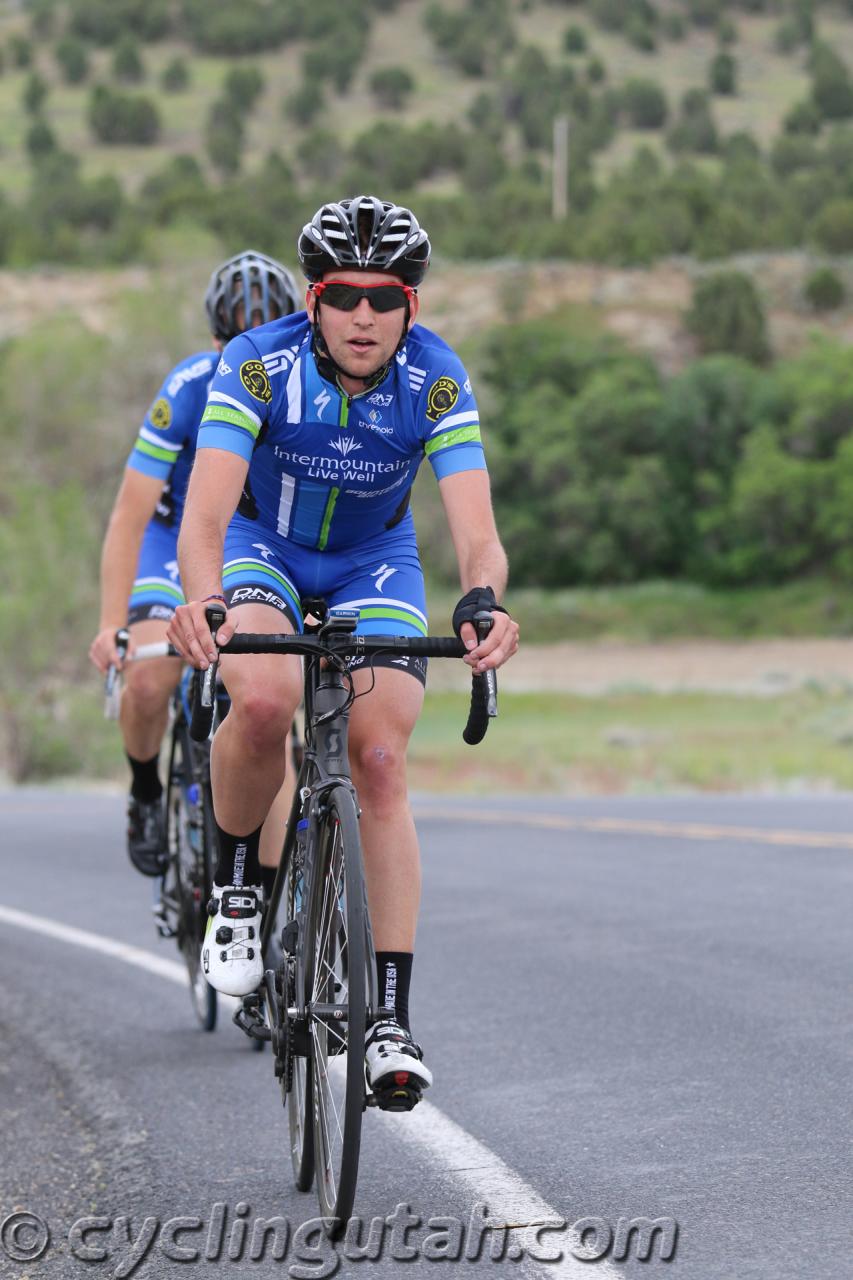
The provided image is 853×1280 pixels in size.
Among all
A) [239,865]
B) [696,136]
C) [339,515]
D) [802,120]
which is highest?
[802,120]

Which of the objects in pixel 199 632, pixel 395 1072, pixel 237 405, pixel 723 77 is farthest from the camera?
pixel 723 77

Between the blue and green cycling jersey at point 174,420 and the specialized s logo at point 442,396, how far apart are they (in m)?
2.17

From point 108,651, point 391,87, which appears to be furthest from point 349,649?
point 391,87

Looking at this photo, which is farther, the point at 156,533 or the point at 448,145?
the point at 448,145

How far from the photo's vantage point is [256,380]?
4.76 m

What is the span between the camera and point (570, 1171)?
451 cm

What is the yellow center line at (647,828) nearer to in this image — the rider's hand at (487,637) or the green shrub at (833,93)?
the rider's hand at (487,637)

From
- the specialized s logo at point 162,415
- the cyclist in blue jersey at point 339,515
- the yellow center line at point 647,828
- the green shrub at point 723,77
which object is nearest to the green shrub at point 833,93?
the green shrub at point 723,77

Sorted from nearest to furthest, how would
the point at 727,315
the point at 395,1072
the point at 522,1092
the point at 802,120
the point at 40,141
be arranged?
the point at 395,1072 → the point at 522,1092 → the point at 727,315 → the point at 40,141 → the point at 802,120

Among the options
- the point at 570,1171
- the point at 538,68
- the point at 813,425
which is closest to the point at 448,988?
the point at 570,1171

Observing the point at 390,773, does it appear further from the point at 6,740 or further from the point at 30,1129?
the point at 6,740

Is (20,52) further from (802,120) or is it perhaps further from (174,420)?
(174,420)

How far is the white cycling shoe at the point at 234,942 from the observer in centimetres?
491

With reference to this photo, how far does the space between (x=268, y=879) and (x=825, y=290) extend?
315 ft
